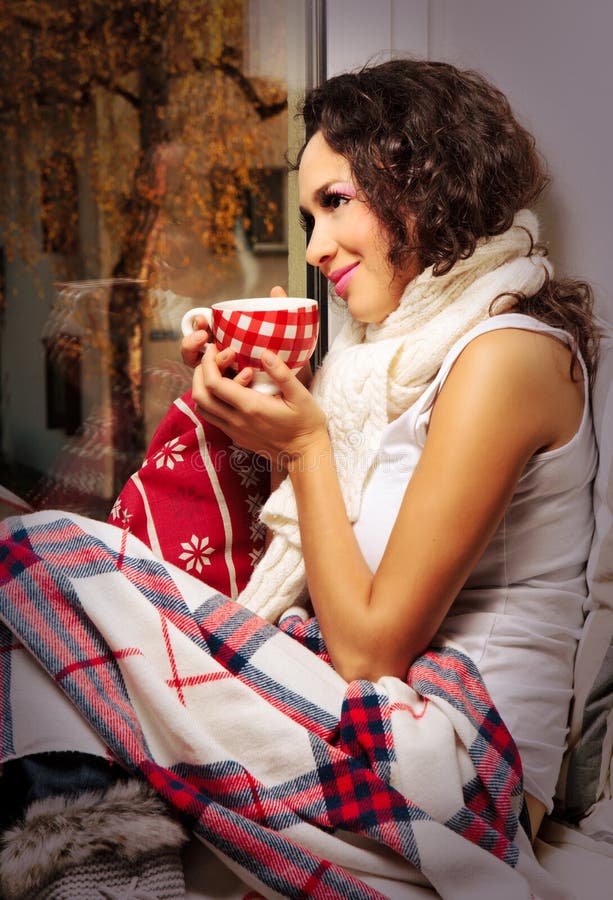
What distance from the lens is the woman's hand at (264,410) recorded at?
36.6 inches

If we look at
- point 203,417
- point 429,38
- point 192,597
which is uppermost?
point 429,38

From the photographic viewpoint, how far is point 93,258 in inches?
45.0

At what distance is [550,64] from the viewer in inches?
43.3

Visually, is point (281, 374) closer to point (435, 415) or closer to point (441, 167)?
point (435, 415)

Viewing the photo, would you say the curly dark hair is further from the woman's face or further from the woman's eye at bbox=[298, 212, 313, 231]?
the woman's eye at bbox=[298, 212, 313, 231]

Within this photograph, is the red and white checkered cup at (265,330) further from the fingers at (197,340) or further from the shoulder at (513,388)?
the shoulder at (513,388)

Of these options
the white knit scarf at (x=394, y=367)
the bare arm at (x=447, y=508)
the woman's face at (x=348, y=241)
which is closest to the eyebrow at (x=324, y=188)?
the woman's face at (x=348, y=241)

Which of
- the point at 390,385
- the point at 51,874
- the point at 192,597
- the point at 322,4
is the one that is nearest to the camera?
the point at 51,874

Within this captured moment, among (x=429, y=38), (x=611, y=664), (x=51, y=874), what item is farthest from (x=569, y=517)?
(x=429, y=38)

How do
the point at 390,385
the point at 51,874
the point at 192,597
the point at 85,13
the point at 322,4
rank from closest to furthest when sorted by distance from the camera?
the point at 51,874
the point at 192,597
the point at 390,385
the point at 85,13
the point at 322,4

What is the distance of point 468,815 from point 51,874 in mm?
381

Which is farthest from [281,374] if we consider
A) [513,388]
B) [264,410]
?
[513,388]

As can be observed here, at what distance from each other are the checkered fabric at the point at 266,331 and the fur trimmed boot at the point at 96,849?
0.46 metres

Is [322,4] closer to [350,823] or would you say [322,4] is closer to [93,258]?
[93,258]
